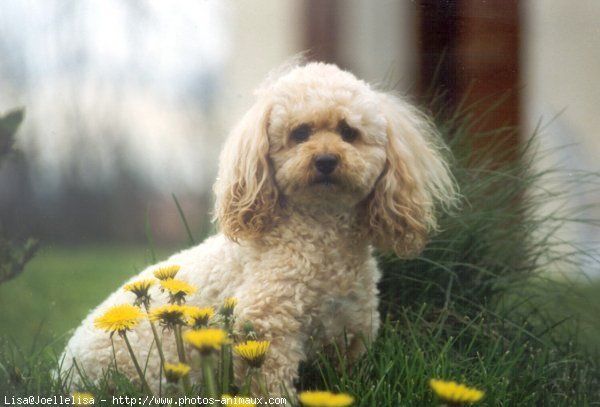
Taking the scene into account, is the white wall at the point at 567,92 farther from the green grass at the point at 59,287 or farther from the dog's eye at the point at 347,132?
the green grass at the point at 59,287

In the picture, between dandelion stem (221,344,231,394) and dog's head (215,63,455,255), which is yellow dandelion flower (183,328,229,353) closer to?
dandelion stem (221,344,231,394)

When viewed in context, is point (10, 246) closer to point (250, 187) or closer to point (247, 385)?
point (250, 187)

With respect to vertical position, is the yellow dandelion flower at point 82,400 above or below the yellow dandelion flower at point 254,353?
below

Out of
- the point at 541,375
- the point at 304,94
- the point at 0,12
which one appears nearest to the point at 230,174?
the point at 304,94

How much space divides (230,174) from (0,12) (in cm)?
124

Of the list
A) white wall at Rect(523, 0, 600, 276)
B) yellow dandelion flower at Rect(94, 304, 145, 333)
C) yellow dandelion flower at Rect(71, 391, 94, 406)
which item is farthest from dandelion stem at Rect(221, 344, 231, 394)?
white wall at Rect(523, 0, 600, 276)

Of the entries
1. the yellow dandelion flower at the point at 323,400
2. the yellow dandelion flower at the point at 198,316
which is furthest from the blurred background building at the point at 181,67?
the yellow dandelion flower at the point at 323,400

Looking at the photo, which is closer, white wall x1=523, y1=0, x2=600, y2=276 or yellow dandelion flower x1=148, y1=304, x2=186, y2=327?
yellow dandelion flower x1=148, y1=304, x2=186, y2=327

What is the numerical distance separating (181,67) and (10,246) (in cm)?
110

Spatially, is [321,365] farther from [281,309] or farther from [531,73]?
[531,73]

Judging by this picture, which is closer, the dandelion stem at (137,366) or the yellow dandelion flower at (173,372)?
the yellow dandelion flower at (173,372)

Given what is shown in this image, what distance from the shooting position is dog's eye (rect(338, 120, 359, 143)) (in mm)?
2967

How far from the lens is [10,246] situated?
3.35 metres

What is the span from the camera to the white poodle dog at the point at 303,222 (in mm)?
2869
